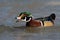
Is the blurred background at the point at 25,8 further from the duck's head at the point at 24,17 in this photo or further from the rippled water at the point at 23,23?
the duck's head at the point at 24,17

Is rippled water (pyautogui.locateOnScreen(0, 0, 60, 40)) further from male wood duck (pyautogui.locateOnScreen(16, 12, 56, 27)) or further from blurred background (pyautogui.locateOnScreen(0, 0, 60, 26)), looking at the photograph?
male wood duck (pyautogui.locateOnScreen(16, 12, 56, 27))

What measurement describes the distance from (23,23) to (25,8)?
2.74 meters

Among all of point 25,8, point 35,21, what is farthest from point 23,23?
point 25,8

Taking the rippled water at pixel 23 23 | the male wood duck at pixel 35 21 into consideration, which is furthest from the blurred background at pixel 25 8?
the male wood duck at pixel 35 21

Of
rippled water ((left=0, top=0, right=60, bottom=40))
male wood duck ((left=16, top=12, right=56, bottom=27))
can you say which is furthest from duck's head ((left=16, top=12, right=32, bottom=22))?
rippled water ((left=0, top=0, right=60, bottom=40))

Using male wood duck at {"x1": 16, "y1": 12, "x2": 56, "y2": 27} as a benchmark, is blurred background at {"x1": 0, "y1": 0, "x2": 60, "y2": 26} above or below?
above

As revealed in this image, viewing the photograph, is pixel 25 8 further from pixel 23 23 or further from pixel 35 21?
pixel 35 21

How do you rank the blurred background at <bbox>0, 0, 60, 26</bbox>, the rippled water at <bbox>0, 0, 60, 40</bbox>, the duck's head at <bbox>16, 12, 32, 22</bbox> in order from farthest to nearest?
the blurred background at <bbox>0, 0, 60, 26</bbox> → the duck's head at <bbox>16, 12, 32, 22</bbox> → the rippled water at <bbox>0, 0, 60, 40</bbox>

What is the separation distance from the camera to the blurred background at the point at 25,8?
12.9 meters

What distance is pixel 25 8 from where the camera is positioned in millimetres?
15219

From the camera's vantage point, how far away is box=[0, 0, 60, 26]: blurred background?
12.9 metres

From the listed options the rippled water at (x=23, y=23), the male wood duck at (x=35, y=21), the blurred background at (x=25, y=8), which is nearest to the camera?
the rippled water at (x=23, y=23)

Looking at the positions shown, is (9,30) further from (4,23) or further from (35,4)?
(35,4)

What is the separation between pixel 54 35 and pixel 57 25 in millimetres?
1500
